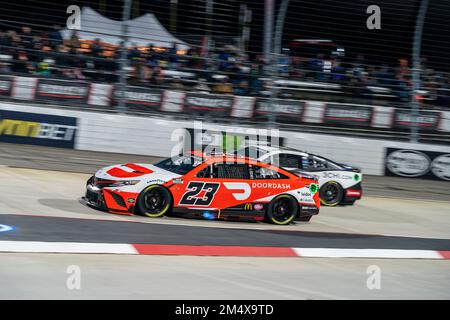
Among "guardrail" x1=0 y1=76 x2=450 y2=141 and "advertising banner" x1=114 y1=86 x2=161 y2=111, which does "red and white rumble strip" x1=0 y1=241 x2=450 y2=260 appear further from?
"advertising banner" x1=114 y1=86 x2=161 y2=111

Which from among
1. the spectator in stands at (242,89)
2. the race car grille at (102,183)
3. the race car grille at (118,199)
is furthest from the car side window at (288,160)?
the spectator in stands at (242,89)

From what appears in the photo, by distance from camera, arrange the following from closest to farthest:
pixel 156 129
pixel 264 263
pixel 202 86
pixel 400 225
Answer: pixel 264 263, pixel 400 225, pixel 156 129, pixel 202 86

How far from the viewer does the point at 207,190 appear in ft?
38.7

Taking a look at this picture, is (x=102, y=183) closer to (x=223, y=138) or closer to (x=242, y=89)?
(x=223, y=138)

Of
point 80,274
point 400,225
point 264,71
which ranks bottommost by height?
point 400,225

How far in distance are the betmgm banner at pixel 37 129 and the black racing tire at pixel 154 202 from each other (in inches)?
314

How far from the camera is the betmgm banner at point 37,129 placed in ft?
60.5

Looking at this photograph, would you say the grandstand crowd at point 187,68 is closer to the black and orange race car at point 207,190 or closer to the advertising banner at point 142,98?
the advertising banner at point 142,98

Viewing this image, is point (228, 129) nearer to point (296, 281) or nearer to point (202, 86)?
point (202, 86)

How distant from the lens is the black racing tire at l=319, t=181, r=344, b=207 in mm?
15109

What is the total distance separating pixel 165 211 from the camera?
38.3 feet

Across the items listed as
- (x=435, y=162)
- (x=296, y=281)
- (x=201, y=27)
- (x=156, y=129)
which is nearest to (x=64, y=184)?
(x=156, y=129)

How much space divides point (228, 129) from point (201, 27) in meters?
4.37

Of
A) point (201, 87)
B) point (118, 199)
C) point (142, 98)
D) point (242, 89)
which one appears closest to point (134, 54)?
point (142, 98)
